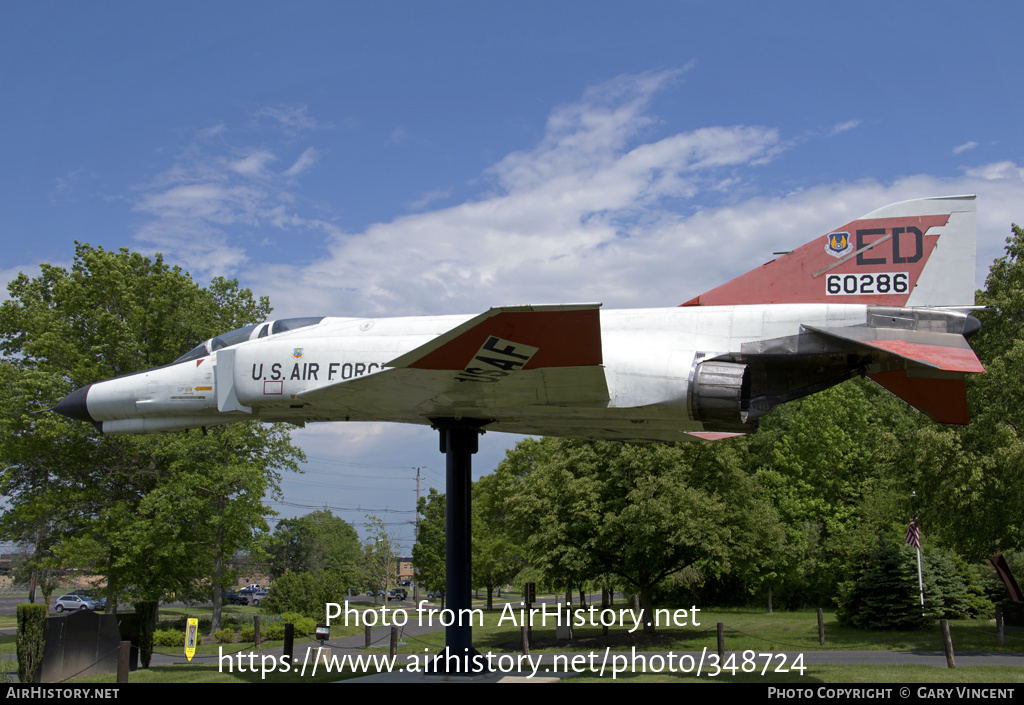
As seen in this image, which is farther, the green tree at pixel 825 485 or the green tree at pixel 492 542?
the green tree at pixel 492 542

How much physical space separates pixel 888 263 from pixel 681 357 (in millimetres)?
3389

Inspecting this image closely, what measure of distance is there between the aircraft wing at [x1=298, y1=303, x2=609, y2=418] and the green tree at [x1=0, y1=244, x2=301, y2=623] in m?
15.8

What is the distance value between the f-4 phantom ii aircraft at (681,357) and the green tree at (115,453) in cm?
1337

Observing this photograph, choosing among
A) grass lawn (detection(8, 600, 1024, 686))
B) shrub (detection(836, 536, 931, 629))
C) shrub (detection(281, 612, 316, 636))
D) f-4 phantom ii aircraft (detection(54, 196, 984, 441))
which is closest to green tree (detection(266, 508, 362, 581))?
shrub (detection(281, 612, 316, 636))

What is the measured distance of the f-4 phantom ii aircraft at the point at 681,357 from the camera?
848 cm

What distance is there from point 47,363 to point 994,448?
91.7 feet

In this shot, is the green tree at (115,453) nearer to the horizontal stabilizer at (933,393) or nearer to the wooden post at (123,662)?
the wooden post at (123,662)

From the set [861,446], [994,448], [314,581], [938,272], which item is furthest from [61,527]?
[861,446]

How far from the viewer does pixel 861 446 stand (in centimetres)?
3891

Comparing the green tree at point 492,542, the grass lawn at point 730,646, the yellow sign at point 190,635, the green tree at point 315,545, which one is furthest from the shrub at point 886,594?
the green tree at point 315,545

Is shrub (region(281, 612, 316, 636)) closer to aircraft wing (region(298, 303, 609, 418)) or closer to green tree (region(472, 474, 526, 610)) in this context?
green tree (region(472, 474, 526, 610))

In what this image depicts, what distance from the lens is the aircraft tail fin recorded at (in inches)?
376

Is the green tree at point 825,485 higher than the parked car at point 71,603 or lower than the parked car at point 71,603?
higher
